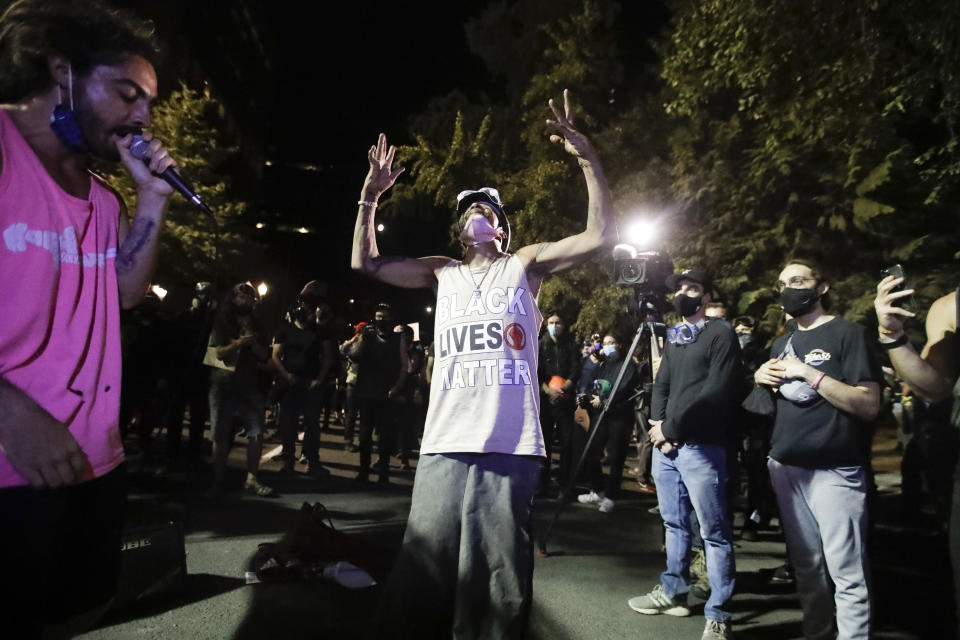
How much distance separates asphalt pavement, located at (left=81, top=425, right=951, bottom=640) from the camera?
392 centimetres

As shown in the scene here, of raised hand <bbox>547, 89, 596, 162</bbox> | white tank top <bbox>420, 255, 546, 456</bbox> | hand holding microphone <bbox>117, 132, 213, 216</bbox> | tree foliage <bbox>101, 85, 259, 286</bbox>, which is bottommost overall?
white tank top <bbox>420, 255, 546, 456</bbox>

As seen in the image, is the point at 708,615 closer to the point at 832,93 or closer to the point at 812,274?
the point at 812,274

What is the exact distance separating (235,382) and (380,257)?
178 inches

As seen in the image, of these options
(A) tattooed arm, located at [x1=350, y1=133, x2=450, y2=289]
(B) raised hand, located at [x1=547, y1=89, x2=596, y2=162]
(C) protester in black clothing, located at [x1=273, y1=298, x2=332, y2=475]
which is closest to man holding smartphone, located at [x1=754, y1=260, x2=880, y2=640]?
(B) raised hand, located at [x1=547, y1=89, x2=596, y2=162]

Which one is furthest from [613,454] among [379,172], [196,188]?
[196,188]

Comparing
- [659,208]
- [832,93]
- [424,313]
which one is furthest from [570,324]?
[424,313]

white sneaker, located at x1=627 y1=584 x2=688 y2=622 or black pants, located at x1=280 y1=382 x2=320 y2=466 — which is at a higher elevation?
black pants, located at x1=280 y1=382 x2=320 y2=466

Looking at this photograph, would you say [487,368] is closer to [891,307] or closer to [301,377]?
[891,307]

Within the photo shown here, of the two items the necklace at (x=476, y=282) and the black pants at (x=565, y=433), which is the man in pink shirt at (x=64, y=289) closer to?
the necklace at (x=476, y=282)

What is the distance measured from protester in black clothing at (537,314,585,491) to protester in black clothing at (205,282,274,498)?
3.54 m

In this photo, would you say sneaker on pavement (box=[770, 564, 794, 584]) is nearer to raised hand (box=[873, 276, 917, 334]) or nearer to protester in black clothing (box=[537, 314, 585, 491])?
raised hand (box=[873, 276, 917, 334])

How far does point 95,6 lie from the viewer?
196 cm

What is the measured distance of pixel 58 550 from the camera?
5.51ft

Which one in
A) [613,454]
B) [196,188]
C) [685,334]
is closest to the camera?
[685,334]
